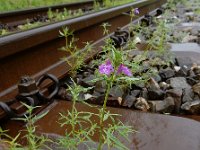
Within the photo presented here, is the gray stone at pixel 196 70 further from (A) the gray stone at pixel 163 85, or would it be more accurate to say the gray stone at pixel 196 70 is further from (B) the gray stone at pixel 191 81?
(A) the gray stone at pixel 163 85

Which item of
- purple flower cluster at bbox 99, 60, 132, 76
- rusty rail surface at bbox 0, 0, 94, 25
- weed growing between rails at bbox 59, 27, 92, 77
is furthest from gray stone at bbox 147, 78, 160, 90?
rusty rail surface at bbox 0, 0, 94, 25

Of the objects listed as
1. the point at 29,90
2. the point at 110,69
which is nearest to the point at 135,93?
the point at 29,90

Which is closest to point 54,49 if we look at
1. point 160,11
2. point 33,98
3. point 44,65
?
point 44,65

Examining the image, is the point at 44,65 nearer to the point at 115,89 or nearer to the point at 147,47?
the point at 115,89

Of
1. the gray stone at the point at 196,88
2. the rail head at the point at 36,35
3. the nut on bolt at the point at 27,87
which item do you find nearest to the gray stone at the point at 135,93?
the gray stone at the point at 196,88

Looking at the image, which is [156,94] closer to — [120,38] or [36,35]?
[36,35]
